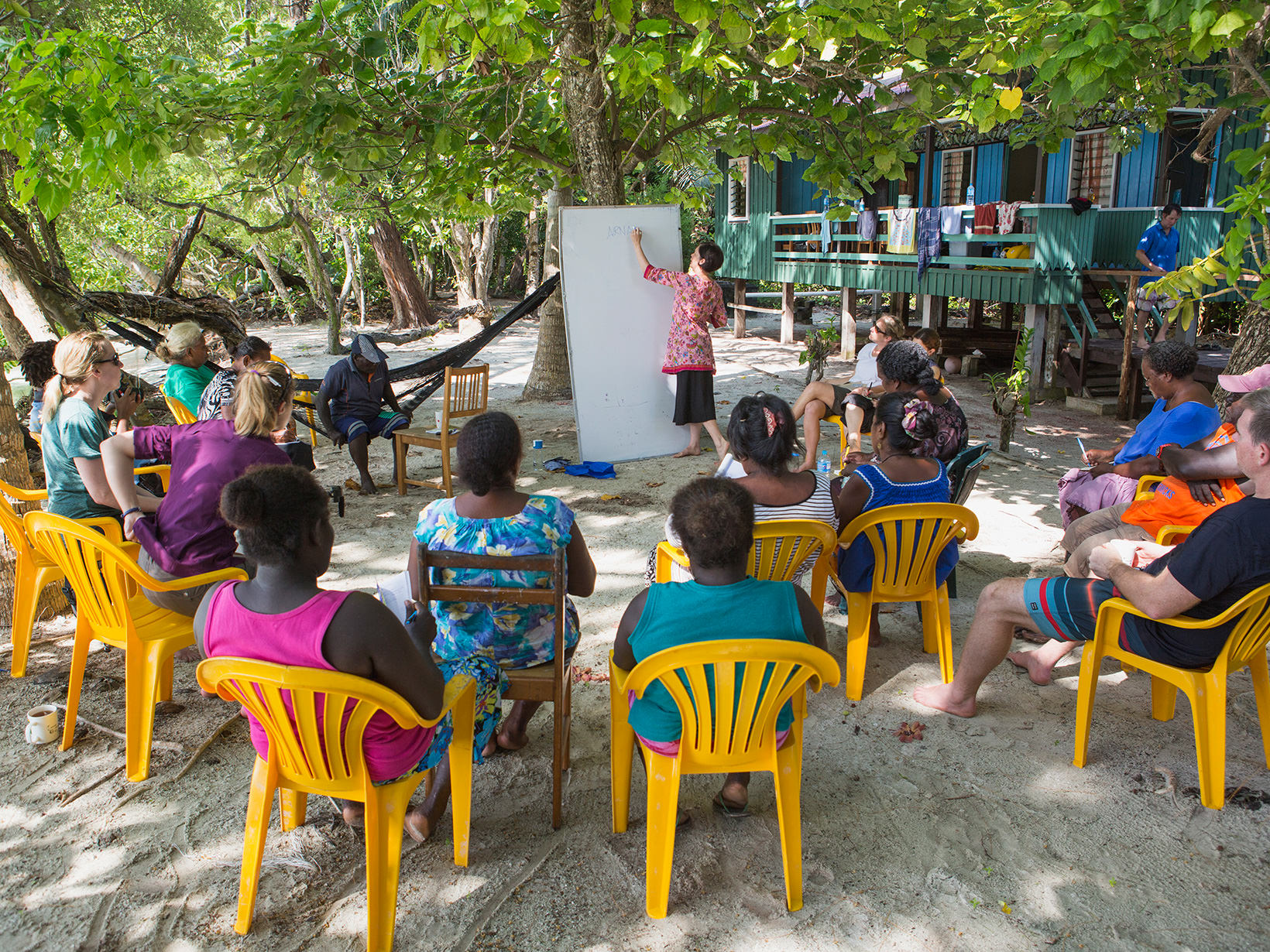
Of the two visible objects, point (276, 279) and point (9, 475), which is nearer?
point (9, 475)

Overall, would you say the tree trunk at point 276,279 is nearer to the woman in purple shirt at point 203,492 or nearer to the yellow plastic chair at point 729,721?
the woman in purple shirt at point 203,492

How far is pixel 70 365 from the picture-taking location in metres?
3.26

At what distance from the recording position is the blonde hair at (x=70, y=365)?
325 centimetres

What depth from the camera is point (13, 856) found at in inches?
93.6

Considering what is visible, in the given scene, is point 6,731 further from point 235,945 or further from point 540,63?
point 540,63

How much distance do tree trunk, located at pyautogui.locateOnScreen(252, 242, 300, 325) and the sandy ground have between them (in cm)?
1191

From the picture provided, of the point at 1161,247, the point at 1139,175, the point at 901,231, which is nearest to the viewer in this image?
the point at 1161,247

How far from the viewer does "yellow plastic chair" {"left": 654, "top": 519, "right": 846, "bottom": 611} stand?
2.86m

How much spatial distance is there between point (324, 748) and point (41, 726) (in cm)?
163

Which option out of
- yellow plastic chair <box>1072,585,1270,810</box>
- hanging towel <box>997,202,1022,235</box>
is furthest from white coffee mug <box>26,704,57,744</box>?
hanging towel <box>997,202,1022,235</box>

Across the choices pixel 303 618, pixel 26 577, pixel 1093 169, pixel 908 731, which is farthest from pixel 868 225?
pixel 303 618

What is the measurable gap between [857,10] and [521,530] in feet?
11.1

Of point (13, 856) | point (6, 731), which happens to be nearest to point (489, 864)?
point (13, 856)

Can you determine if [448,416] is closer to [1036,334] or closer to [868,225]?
→ [1036,334]
